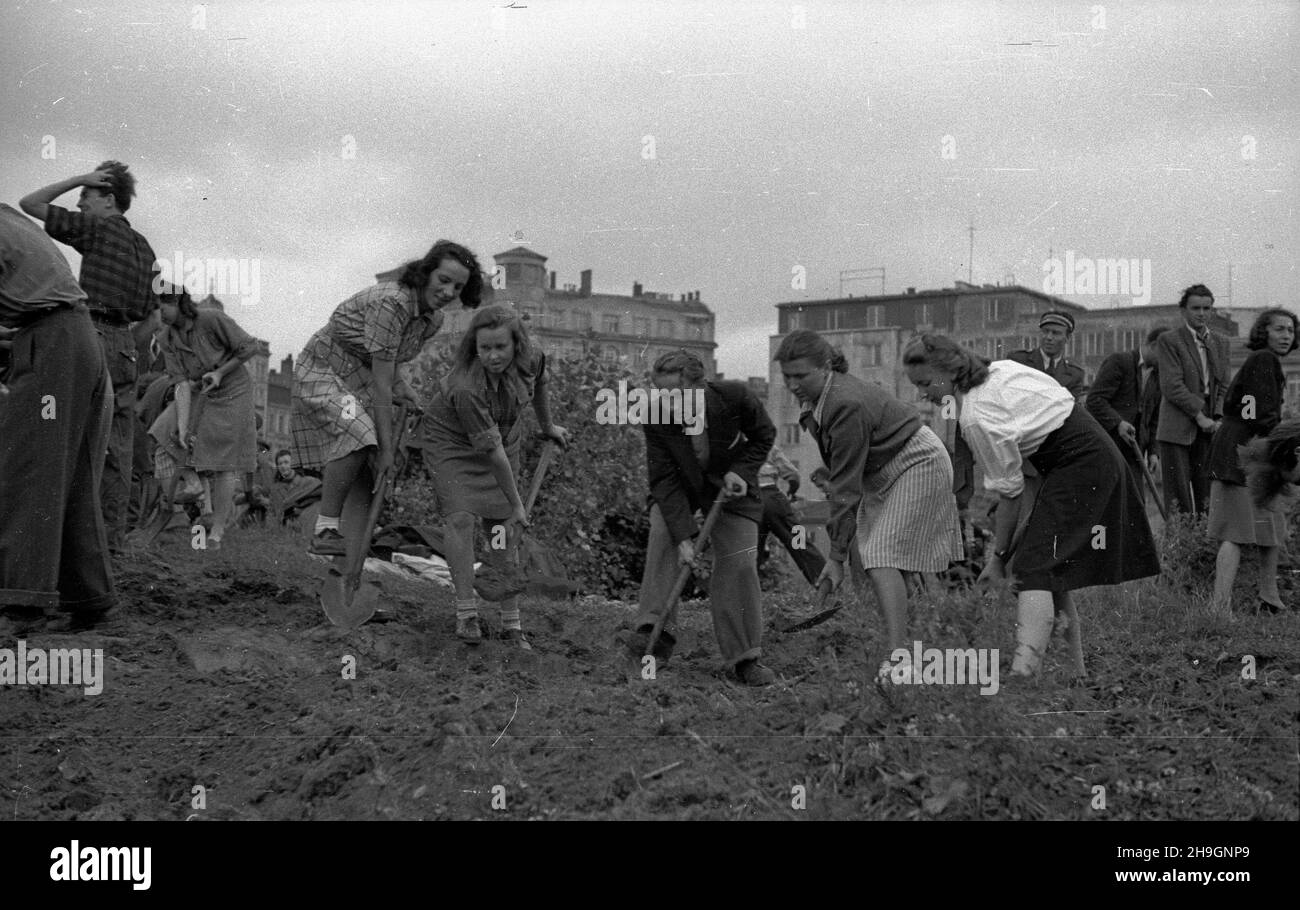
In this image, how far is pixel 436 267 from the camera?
687 centimetres

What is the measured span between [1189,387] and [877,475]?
362 centimetres

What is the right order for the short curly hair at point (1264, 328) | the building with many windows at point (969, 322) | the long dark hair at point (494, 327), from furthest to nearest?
the building with many windows at point (969, 322) → the short curly hair at point (1264, 328) → the long dark hair at point (494, 327)

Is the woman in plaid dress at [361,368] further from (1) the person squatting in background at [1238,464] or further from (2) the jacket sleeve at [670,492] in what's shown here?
(1) the person squatting in background at [1238,464]

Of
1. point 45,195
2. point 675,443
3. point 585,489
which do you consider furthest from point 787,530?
point 45,195

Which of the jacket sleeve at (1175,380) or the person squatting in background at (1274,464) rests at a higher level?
the jacket sleeve at (1175,380)

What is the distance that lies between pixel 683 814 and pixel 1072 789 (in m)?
1.23

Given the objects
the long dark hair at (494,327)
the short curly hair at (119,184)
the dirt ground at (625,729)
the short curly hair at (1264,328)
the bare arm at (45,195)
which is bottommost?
the dirt ground at (625,729)

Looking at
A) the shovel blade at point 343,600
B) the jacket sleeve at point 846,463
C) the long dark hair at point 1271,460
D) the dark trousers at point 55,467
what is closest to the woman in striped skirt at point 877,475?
the jacket sleeve at point 846,463

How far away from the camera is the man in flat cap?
8742 mm

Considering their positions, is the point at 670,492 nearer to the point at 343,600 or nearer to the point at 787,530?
the point at 343,600

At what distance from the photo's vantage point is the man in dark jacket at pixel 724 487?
634cm

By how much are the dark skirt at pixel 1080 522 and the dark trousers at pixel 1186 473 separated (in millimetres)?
3460

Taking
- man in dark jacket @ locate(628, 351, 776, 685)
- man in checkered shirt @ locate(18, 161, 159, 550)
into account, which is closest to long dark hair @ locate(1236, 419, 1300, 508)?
man in dark jacket @ locate(628, 351, 776, 685)
